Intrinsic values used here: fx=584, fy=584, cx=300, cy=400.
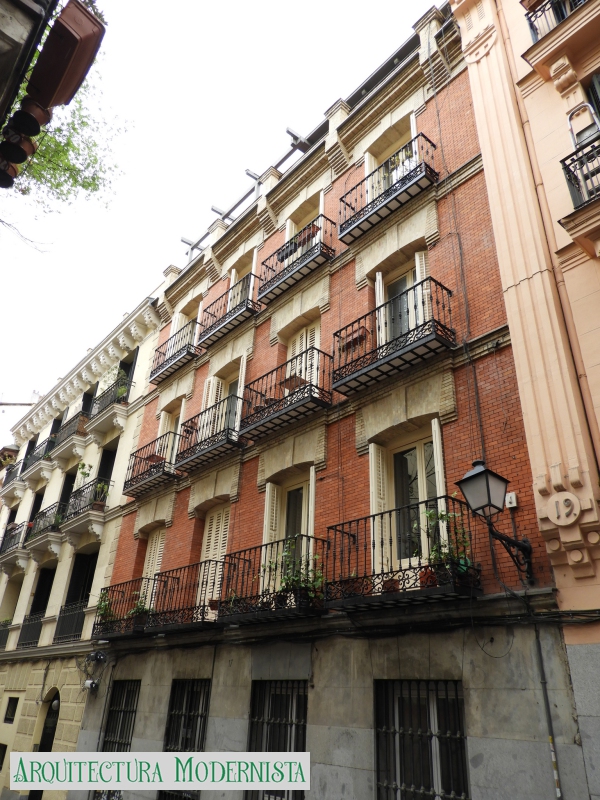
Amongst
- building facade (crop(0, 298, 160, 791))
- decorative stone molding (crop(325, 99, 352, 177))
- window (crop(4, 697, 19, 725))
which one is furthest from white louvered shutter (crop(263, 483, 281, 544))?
window (crop(4, 697, 19, 725))

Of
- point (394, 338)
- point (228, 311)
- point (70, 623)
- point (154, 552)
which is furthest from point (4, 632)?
point (394, 338)

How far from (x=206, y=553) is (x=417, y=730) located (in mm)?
7259

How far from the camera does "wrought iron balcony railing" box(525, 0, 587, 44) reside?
362 inches

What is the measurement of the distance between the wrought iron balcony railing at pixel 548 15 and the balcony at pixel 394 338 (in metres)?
4.31

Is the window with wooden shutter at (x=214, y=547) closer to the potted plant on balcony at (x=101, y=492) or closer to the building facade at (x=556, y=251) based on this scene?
the potted plant on balcony at (x=101, y=492)

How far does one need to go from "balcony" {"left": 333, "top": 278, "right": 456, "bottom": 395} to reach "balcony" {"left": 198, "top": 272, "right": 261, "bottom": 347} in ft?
12.9

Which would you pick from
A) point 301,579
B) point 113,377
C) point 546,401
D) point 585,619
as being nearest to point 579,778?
point 585,619

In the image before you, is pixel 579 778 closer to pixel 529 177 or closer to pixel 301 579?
pixel 301 579

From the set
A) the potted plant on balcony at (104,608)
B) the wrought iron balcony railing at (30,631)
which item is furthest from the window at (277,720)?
the wrought iron balcony railing at (30,631)

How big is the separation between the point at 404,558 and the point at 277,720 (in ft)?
11.6

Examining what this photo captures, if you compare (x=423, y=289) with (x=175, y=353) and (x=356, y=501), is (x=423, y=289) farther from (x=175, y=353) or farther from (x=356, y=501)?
(x=175, y=353)

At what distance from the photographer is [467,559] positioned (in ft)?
24.7

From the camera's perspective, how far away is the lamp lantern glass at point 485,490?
6.61 meters

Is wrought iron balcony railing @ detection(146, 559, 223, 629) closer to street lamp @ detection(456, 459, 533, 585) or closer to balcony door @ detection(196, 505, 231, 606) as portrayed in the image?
balcony door @ detection(196, 505, 231, 606)
